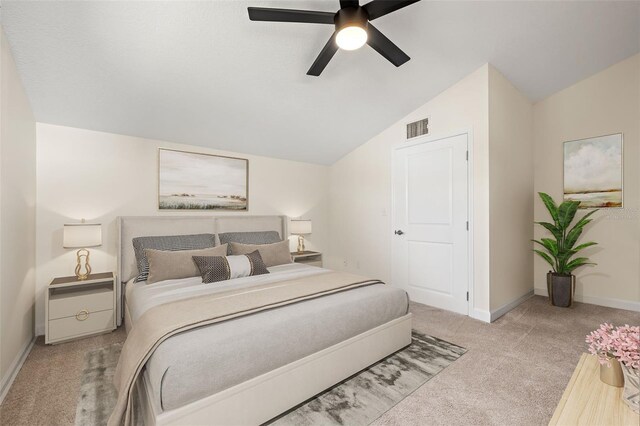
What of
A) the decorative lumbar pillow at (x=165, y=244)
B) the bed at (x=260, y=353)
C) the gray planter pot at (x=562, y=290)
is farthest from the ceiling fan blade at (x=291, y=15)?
the gray planter pot at (x=562, y=290)

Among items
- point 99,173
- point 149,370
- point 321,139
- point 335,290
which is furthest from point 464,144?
point 99,173

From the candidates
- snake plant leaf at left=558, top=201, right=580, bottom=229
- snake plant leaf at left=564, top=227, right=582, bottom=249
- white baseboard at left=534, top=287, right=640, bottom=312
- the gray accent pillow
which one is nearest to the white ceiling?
the gray accent pillow

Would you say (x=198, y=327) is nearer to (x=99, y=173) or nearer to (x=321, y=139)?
(x=99, y=173)

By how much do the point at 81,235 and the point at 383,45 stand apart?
3264 millimetres

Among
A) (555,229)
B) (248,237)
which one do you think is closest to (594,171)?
(555,229)

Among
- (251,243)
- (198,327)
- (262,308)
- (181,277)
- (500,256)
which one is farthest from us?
(251,243)

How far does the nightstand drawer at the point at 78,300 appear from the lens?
2.66 meters

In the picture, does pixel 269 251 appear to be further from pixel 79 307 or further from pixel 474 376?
pixel 474 376

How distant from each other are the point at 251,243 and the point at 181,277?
43.9 inches

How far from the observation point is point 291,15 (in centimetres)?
184

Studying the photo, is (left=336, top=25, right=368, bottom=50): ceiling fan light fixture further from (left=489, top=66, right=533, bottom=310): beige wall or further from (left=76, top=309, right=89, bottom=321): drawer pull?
(left=76, top=309, right=89, bottom=321): drawer pull

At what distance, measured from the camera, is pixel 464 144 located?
3438 mm

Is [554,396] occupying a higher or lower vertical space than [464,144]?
lower

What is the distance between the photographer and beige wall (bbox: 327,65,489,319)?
3.28 metres
